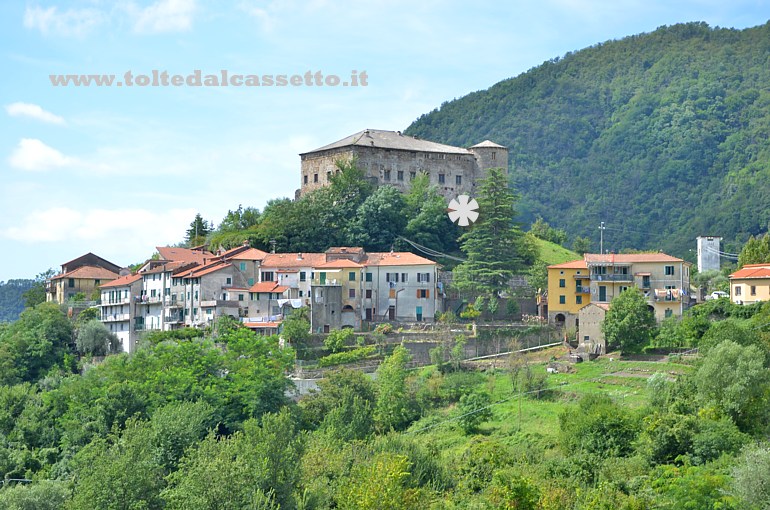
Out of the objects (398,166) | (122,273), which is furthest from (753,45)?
(122,273)

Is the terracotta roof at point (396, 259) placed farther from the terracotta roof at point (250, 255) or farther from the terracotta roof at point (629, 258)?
the terracotta roof at point (629, 258)

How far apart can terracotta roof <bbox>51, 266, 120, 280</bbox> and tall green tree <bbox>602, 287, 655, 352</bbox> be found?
4265 cm

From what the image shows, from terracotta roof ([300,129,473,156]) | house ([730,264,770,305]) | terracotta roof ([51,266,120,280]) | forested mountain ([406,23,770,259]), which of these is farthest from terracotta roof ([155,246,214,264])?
forested mountain ([406,23,770,259])

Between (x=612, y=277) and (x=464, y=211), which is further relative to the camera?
(x=464, y=211)

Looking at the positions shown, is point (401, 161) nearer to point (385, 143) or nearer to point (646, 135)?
point (385, 143)

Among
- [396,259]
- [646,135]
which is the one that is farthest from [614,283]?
[646,135]

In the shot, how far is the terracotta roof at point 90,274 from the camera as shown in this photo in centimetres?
9550

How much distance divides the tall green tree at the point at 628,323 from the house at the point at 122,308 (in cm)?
3282

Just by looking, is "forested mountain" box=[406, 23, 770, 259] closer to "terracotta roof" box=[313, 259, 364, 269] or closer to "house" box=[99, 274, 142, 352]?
"terracotta roof" box=[313, 259, 364, 269]

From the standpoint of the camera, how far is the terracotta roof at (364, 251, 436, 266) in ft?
260

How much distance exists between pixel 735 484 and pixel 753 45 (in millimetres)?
151753

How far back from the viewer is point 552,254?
3693 inches

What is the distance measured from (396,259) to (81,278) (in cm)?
2811

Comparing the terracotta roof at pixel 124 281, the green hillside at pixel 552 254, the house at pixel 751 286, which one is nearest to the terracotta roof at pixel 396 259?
the green hillside at pixel 552 254
